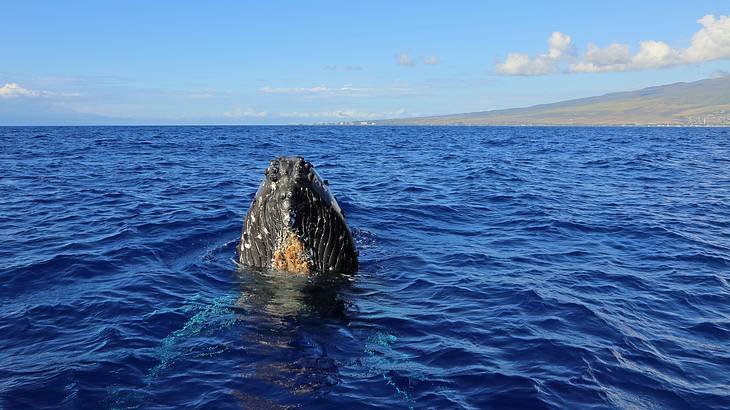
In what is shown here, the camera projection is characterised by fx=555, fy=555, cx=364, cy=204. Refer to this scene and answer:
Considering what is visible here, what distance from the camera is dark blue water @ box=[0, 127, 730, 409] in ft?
21.3

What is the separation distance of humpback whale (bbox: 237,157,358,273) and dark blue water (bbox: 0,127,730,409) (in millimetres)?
374

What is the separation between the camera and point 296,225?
9.75 metres

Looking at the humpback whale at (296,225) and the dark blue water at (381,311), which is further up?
the humpback whale at (296,225)

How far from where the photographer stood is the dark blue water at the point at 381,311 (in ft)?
21.3

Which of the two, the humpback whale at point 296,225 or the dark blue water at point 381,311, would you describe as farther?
the humpback whale at point 296,225

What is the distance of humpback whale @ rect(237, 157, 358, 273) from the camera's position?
31.4 ft

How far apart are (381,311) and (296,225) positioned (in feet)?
6.98

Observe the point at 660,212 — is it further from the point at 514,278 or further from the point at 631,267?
the point at 514,278

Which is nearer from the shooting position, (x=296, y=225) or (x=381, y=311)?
(x=381, y=311)

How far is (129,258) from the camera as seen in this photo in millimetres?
12438

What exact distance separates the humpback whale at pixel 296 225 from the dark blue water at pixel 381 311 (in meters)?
0.37

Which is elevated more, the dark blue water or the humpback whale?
the humpback whale

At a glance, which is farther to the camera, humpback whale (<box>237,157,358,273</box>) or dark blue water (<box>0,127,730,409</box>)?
humpback whale (<box>237,157,358,273</box>)

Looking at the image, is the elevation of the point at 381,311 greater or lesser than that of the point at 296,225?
lesser
